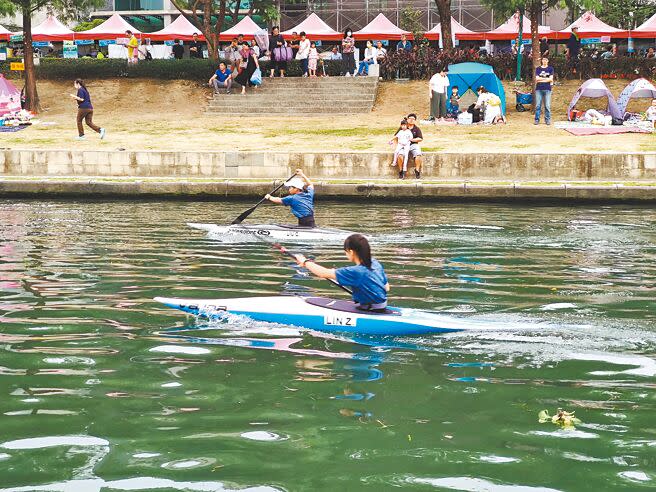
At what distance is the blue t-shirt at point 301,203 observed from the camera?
1730 cm

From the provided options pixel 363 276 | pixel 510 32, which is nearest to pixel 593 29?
pixel 510 32

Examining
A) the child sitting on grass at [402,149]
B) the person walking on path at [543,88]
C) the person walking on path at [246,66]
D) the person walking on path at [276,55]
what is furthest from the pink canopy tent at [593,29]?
the child sitting on grass at [402,149]

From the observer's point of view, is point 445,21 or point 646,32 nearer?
point 445,21

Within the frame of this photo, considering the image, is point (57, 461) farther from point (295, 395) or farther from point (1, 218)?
point (1, 218)

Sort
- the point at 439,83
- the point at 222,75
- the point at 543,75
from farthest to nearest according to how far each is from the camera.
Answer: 1. the point at 222,75
2. the point at 439,83
3. the point at 543,75

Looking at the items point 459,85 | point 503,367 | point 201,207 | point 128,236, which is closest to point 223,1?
point 459,85

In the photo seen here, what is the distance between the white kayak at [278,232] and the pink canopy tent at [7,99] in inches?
656

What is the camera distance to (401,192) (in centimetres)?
2217

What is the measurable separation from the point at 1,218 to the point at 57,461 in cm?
1404

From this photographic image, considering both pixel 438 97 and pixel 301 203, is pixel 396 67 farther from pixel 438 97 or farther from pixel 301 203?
pixel 301 203

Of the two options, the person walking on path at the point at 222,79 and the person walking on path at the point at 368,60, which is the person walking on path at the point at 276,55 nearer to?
the person walking on path at the point at 222,79

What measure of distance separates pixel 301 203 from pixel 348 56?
18.5 meters

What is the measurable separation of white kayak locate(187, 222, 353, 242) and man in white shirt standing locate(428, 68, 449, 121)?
→ 13.3m

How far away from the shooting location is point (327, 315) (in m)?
10.9
